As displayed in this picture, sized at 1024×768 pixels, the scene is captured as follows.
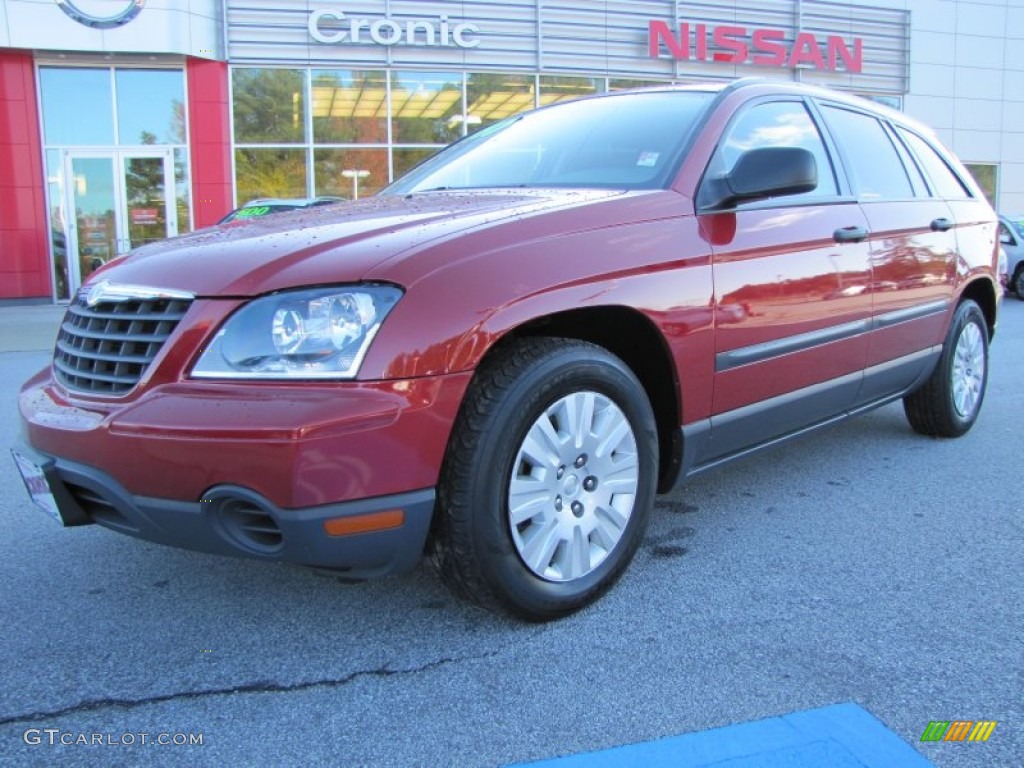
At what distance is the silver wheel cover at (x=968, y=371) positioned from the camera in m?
4.84

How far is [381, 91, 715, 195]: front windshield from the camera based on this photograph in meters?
3.23

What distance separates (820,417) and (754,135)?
1211 millimetres

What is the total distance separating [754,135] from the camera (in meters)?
3.50

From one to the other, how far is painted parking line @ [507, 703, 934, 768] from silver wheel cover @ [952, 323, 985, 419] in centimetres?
319

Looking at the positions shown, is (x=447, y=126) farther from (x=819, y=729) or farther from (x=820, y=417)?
(x=819, y=729)

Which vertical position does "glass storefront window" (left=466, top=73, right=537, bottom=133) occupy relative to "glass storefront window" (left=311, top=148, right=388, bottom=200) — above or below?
above

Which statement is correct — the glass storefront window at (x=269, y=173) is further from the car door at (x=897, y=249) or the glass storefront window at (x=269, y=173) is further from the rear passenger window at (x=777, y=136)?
the rear passenger window at (x=777, y=136)

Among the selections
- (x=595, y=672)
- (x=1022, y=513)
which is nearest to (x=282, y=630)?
(x=595, y=672)

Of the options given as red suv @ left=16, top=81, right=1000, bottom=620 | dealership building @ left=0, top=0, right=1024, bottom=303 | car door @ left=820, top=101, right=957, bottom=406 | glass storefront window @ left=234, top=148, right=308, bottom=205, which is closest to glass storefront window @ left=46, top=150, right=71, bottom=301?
dealership building @ left=0, top=0, right=1024, bottom=303

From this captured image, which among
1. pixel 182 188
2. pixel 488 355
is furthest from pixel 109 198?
pixel 488 355

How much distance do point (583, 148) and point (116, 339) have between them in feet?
6.22

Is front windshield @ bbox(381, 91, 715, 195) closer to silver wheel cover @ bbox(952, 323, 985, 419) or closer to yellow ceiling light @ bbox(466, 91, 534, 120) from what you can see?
silver wheel cover @ bbox(952, 323, 985, 419)

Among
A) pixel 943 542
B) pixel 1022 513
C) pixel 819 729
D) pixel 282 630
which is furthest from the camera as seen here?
pixel 1022 513

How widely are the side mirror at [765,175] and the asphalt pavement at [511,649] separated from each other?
4.24 ft
